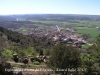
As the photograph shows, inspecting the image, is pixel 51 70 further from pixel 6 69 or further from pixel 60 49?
pixel 6 69

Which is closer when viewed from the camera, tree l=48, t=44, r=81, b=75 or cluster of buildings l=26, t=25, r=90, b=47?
tree l=48, t=44, r=81, b=75

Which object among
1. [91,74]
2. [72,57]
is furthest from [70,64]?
[91,74]

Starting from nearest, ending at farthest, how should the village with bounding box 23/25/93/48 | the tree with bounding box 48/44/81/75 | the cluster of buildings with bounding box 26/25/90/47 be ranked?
the tree with bounding box 48/44/81/75
the village with bounding box 23/25/93/48
the cluster of buildings with bounding box 26/25/90/47

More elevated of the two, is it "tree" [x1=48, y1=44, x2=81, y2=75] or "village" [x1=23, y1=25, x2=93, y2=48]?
"tree" [x1=48, y1=44, x2=81, y2=75]

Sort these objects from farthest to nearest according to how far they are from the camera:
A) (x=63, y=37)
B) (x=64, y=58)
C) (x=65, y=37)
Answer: (x=63, y=37) → (x=65, y=37) → (x=64, y=58)

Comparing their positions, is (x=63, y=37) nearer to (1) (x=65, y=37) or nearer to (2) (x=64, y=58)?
(1) (x=65, y=37)

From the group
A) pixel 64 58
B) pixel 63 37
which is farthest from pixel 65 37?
pixel 64 58

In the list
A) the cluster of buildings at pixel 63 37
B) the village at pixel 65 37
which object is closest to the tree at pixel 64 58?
the village at pixel 65 37

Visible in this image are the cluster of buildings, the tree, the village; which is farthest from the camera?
the cluster of buildings

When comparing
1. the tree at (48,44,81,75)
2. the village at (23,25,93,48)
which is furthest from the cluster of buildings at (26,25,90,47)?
the tree at (48,44,81,75)

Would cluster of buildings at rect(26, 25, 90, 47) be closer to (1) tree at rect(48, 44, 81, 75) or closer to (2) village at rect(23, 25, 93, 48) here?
(2) village at rect(23, 25, 93, 48)

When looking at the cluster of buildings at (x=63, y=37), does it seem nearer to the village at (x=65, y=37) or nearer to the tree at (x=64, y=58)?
the village at (x=65, y=37)
